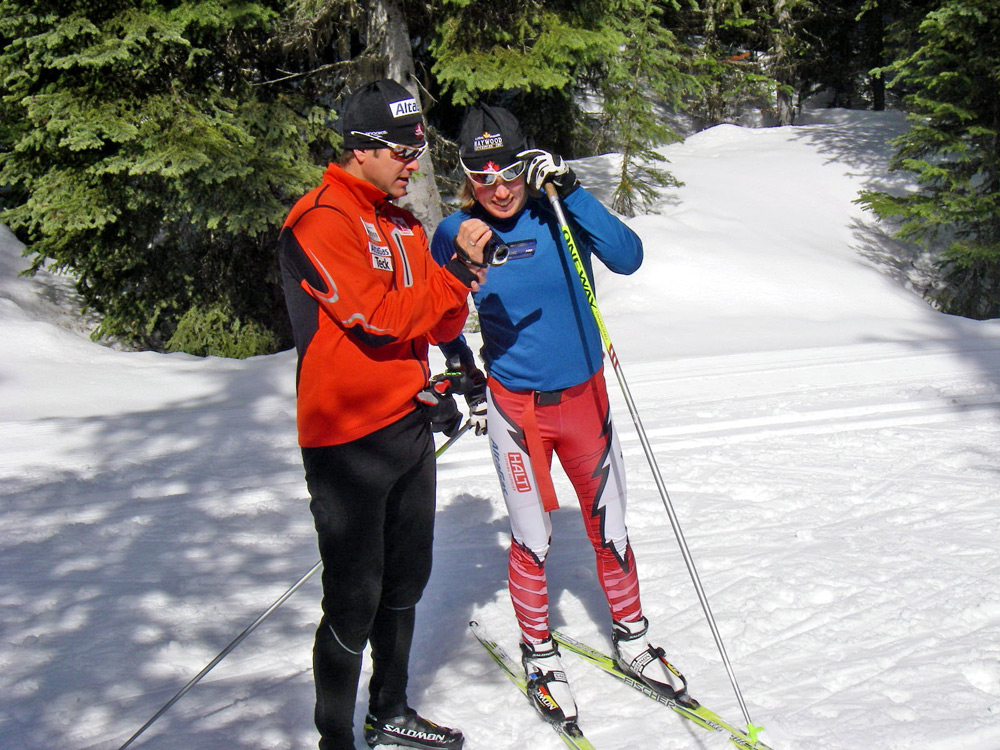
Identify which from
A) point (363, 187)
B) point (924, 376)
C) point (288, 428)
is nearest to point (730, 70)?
point (924, 376)

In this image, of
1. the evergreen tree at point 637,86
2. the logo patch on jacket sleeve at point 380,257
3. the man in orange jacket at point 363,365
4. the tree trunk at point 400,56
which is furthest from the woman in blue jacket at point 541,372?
the evergreen tree at point 637,86

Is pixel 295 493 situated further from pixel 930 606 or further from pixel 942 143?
pixel 942 143

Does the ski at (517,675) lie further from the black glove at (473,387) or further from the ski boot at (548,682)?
the black glove at (473,387)

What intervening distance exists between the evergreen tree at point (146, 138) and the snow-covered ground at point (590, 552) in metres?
1.24

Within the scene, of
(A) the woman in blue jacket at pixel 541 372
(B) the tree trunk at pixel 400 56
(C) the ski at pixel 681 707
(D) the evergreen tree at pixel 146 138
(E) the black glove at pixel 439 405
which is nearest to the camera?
(E) the black glove at pixel 439 405

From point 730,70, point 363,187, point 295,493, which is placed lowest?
point 295,493

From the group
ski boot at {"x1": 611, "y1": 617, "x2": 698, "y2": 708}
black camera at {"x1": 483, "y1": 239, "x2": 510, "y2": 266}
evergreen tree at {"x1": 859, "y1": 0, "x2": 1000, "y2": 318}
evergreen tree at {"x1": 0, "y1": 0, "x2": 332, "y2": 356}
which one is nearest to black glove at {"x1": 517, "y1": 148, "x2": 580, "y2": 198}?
black camera at {"x1": 483, "y1": 239, "x2": 510, "y2": 266}

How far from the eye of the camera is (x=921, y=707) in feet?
9.47

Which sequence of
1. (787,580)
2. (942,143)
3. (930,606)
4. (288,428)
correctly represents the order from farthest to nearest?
(942,143) < (288,428) < (787,580) < (930,606)

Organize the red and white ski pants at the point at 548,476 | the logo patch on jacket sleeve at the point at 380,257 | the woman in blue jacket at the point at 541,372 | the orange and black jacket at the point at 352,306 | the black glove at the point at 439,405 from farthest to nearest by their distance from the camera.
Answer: the red and white ski pants at the point at 548,476
the woman in blue jacket at the point at 541,372
the black glove at the point at 439,405
the logo patch on jacket sleeve at the point at 380,257
the orange and black jacket at the point at 352,306

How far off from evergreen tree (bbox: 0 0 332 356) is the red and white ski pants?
5515mm

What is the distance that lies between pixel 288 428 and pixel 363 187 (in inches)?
148

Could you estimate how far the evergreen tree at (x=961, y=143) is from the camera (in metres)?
9.61

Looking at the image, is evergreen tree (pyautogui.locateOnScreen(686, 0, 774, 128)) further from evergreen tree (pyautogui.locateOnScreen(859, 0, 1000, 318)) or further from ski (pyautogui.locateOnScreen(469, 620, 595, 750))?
ski (pyautogui.locateOnScreen(469, 620, 595, 750))
